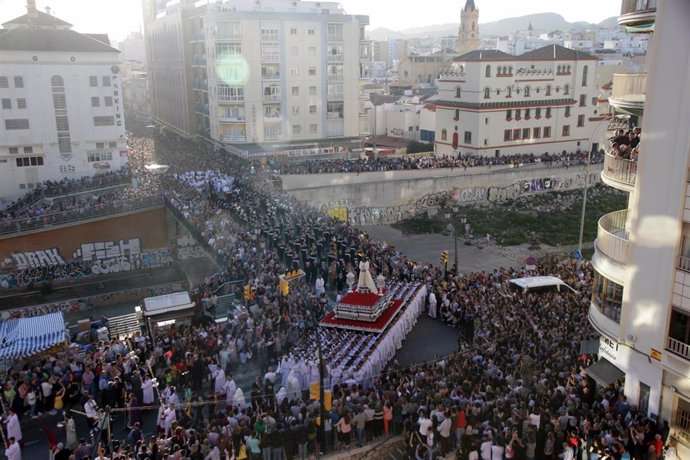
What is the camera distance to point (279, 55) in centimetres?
5747

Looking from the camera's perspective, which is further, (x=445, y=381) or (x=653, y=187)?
(x=445, y=381)

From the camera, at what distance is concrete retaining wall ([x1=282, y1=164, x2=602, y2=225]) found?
44250 millimetres

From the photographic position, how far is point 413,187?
156ft

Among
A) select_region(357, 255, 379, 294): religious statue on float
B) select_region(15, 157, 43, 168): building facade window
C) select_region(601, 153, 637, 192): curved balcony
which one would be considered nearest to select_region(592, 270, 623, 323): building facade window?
select_region(601, 153, 637, 192): curved balcony

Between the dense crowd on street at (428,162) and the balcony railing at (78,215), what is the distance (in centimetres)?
979

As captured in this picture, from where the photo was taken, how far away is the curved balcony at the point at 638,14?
52.7 ft

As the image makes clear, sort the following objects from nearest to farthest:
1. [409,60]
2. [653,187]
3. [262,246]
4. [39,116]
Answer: [653,187]
[262,246]
[39,116]
[409,60]

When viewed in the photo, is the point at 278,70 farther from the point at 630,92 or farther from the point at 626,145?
the point at 626,145

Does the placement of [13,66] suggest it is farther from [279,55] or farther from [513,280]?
[513,280]

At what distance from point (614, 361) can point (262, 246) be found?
17312mm

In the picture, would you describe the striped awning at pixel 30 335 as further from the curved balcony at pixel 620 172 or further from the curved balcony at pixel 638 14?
the curved balcony at pixel 638 14

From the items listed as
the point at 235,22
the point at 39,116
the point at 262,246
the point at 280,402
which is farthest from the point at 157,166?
the point at 280,402

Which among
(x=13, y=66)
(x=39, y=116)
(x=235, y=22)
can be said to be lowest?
(x=39, y=116)

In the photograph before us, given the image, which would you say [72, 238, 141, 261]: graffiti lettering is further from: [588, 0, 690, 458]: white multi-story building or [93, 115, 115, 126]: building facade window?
[588, 0, 690, 458]: white multi-story building
